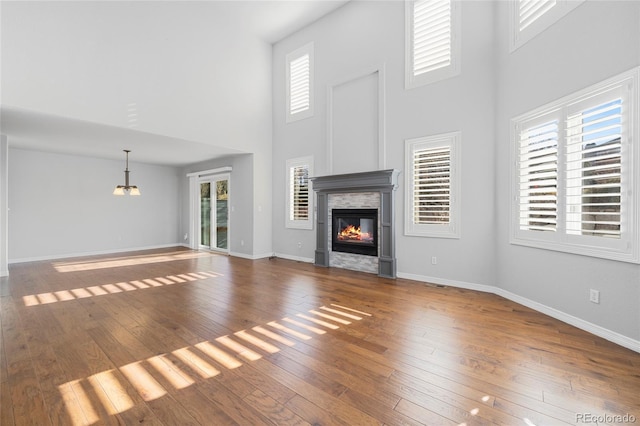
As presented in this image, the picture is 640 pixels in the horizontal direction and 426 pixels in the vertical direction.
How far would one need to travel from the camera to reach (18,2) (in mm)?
3697

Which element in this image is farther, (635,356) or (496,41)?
(496,41)

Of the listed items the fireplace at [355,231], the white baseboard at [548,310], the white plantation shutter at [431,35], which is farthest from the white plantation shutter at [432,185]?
the white plantation shutter at [431,35]

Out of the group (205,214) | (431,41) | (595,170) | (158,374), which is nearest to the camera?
(158,374)

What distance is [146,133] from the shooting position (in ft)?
16.5

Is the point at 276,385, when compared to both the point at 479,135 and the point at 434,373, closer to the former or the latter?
the point at 434,373

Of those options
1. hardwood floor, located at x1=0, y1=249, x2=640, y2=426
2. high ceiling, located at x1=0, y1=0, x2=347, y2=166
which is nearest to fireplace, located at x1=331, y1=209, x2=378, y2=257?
hardwood floor, located at x1=0, y1=249, x2=640, y2=426

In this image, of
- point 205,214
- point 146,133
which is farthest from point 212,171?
point 146,133

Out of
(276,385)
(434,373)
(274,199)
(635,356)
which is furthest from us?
(274,199)

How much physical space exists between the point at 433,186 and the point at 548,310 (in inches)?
87.8

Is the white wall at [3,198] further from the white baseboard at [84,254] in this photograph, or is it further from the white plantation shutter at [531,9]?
the white plantation shutter at [531,9]

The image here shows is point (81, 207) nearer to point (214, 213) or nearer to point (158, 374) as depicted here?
point (214, 213)

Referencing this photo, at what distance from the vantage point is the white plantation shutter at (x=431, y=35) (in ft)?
14.5

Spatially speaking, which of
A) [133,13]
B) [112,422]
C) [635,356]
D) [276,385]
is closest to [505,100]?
[635,356]

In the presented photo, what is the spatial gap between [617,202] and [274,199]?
612 centimetres
